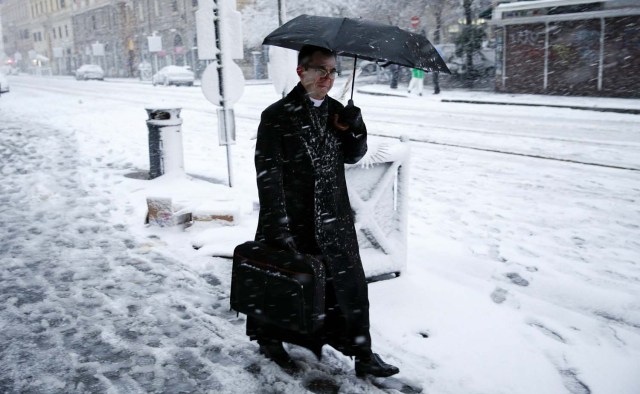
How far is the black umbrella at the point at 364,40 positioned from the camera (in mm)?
2734

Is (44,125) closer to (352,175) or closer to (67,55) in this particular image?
(352,175)

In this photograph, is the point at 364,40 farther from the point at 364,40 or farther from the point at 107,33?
the point at 107,33

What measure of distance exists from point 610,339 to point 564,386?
0.74 m

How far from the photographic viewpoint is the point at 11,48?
332ft

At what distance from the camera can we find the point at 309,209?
2.96 meters

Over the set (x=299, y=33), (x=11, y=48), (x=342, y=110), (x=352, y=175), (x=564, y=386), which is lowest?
(x=564, y=386)

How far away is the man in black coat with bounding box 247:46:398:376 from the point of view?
9.41 feet

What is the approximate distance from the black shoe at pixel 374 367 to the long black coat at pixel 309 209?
0.23 ft

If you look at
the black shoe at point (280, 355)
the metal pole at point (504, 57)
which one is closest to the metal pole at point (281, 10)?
the black shoe at point (280, 355)

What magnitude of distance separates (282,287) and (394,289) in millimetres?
1647

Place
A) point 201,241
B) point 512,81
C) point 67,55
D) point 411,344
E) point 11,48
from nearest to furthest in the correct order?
point 411,344 → point 201,241 → point 512,81 → point 67,55 → point 11,48

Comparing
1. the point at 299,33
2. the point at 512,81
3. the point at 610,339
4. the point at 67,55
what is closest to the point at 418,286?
the point at 610,339

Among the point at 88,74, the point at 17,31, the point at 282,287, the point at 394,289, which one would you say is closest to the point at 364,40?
the point at 282,287

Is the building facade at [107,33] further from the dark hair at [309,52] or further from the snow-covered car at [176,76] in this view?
the dark hair at [309,52]
